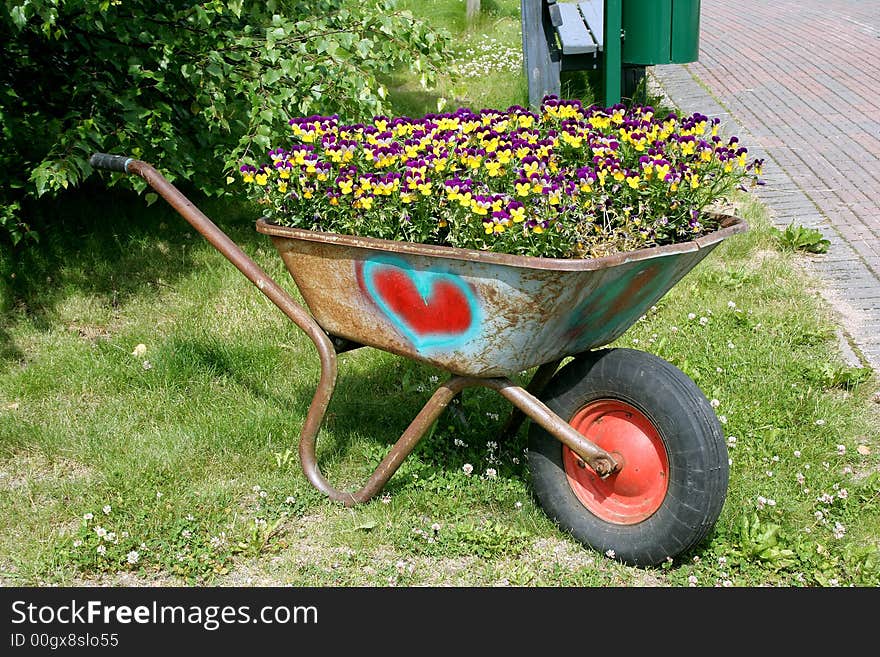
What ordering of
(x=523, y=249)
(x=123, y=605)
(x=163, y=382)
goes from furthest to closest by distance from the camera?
1. (x=163, y=382)
2. (x=123, y=605)
3. (x=523, y=249)

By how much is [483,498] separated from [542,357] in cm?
69

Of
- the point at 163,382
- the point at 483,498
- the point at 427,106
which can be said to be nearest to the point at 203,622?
the point at 483,498

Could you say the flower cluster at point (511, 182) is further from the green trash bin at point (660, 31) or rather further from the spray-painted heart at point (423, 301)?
the green trash bin at point (660, 31)

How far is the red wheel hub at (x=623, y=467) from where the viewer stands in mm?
2684

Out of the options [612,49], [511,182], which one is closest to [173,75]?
[612,49]

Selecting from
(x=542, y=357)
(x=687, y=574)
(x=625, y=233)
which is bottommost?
(x=687, y=574)

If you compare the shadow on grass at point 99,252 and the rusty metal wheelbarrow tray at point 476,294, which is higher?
the rusty metal wheelbarrow tray at point 476,294

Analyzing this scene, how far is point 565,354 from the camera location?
272 cm

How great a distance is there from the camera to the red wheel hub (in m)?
2.68

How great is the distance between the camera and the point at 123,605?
2.69 meters

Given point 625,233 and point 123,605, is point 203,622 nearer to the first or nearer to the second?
point 123,605

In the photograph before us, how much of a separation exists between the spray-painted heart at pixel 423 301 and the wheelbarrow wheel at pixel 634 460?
16.4 inches

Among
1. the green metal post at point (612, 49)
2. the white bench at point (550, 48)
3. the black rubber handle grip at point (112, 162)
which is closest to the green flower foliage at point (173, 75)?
the black rubber handle grip at point (112, 162)

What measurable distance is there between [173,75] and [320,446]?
2.31 meters
